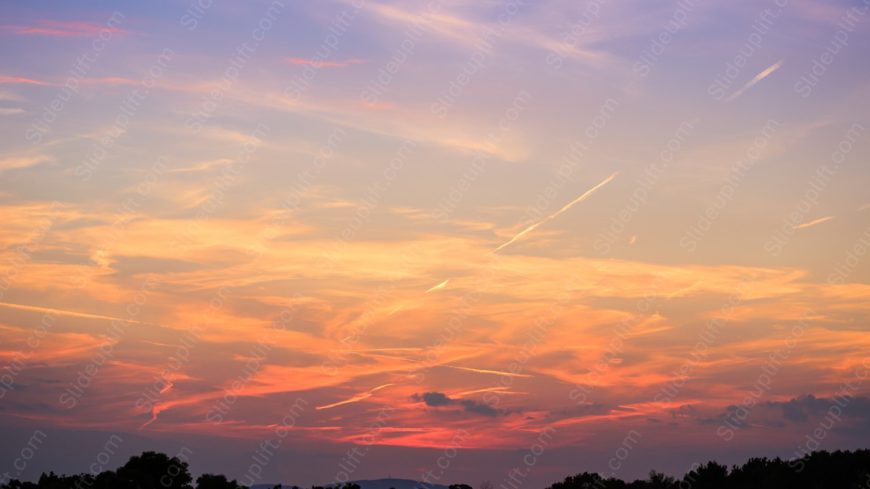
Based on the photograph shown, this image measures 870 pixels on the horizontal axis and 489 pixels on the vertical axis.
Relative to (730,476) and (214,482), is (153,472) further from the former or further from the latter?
(730,476)

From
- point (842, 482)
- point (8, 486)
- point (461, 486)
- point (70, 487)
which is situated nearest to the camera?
point (842, 482)

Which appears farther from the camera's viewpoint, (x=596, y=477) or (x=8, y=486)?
(x=596, y=477)

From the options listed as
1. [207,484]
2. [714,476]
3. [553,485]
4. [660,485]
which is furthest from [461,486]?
[207,484]

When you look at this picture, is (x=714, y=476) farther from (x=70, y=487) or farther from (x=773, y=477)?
(x=70, y=487)

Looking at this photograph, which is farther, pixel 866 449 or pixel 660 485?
pixel 660 485

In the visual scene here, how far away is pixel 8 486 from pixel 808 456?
354 feet

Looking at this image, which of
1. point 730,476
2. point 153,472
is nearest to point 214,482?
point 153,472

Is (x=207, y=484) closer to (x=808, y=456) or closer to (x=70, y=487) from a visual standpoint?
(x=70, y=487)

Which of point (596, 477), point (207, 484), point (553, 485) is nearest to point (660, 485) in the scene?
point (596, 477)

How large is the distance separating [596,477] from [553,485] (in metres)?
12.0

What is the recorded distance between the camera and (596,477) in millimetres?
165125

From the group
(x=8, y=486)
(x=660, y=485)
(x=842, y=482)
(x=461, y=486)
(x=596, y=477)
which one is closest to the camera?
(x=842, y=482)

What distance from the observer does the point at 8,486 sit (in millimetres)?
133750

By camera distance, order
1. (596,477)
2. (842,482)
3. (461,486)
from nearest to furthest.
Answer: (842,482) < (596,477) < (461,486)
